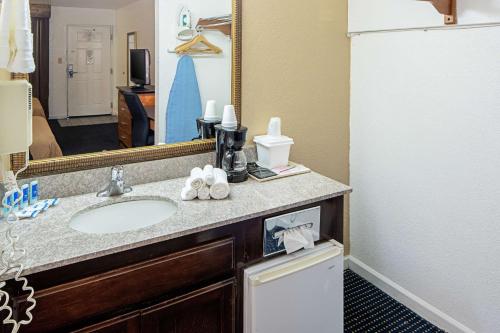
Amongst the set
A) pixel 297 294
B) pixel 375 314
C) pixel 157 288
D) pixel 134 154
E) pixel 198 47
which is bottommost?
pixel 375 314

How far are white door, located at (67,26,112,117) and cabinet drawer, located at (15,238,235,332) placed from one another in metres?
0.73

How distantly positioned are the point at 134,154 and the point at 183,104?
0.31 metres

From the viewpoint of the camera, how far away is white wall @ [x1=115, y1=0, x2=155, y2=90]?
154 cm

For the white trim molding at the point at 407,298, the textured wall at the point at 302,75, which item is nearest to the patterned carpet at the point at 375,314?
the white trim molding at the point at 407,298

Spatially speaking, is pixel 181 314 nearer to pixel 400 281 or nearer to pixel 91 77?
pixel 91 77

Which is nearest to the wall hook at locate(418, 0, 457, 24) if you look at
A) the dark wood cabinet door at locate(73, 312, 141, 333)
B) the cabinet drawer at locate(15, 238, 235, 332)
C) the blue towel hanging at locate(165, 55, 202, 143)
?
the blue towel hanging at locate(165, 55, 202, 143)

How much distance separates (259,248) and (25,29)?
0.96 m

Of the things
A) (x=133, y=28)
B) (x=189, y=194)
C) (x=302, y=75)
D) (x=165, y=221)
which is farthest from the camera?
(x=302, y=75)

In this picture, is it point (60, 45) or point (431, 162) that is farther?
point (431, 162)

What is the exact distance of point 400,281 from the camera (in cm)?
209

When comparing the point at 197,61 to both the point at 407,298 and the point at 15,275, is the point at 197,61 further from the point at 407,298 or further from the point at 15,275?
the point at 407,298

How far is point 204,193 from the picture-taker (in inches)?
56.1

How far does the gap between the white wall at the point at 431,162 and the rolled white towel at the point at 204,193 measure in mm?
1093

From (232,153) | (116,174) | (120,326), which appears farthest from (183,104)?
(120,326)
